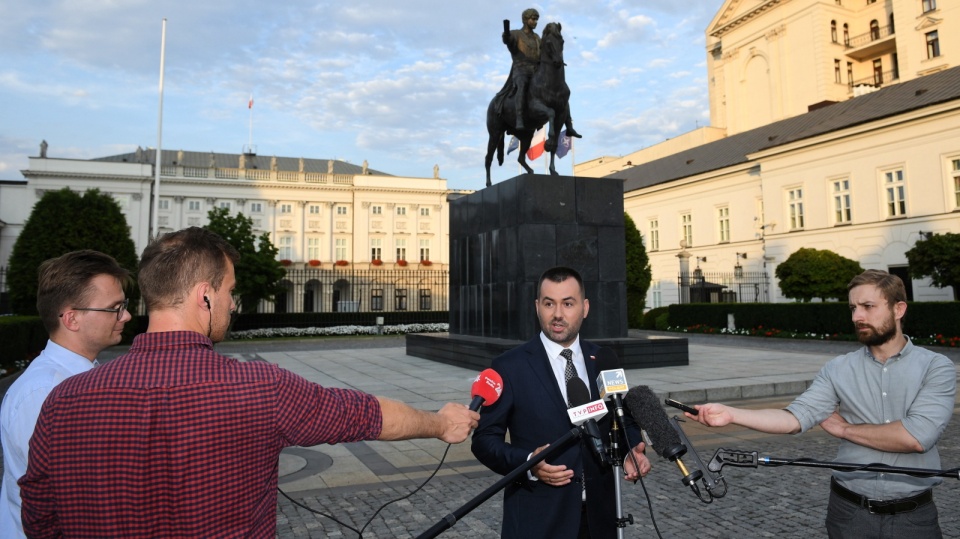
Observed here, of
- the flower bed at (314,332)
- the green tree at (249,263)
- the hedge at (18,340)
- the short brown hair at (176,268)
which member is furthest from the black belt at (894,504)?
the green tree at (249,263)

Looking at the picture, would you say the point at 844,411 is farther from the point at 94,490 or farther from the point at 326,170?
the point at 326,170

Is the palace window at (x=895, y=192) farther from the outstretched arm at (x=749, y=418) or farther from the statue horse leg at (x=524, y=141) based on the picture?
the outstretched arm at (x=749, y=418)

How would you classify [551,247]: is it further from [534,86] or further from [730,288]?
[730,288]

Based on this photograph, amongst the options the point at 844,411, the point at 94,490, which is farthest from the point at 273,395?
the point at 844,411

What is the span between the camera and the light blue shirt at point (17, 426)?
240 cm

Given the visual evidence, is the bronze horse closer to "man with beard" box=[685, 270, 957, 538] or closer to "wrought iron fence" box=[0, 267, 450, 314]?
"man with beard" box=[685, 270, 957, 538]

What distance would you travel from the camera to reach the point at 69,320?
2.78 metres

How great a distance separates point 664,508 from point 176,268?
14.6 feet

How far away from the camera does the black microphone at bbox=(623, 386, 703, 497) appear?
2238 millimetres

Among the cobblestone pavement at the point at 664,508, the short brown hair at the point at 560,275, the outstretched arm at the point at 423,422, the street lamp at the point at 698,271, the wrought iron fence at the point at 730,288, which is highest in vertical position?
the street lamp at the point at 698,271

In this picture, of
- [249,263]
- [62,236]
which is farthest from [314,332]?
[62,236]

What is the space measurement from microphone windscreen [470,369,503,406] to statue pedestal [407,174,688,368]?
8.72m

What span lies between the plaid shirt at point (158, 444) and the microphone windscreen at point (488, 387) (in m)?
1.01

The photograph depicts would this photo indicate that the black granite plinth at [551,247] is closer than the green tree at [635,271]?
Yes
